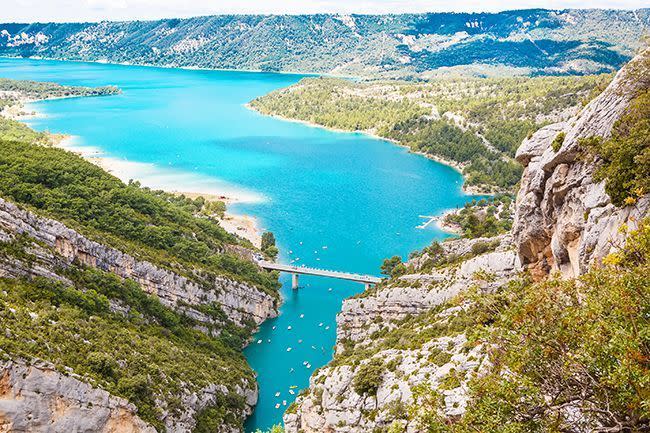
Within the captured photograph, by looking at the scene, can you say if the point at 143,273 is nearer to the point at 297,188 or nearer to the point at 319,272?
the point at 319,272

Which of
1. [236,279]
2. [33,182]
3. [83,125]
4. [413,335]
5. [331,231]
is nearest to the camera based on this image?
[413,335]

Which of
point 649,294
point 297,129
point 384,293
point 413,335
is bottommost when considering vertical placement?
point 297,129

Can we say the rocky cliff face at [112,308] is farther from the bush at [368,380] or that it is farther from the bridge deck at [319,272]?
the bush at [368,380]

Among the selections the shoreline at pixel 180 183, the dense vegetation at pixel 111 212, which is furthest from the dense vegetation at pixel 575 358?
the shoreline at pixel 180 183

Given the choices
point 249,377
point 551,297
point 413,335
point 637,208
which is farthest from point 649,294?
point 249,377

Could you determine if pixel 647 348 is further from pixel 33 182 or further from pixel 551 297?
pixel 33 182

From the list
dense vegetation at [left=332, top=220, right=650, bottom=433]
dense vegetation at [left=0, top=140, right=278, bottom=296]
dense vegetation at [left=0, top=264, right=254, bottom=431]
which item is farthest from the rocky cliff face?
dense vegetation at [left=332, top=220, right=650, bottom=433]

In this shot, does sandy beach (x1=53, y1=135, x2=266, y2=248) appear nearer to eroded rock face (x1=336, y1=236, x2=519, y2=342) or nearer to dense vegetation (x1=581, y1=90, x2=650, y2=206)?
eroded rock face (x1=336, y1=236, x2=519, y2=342)
